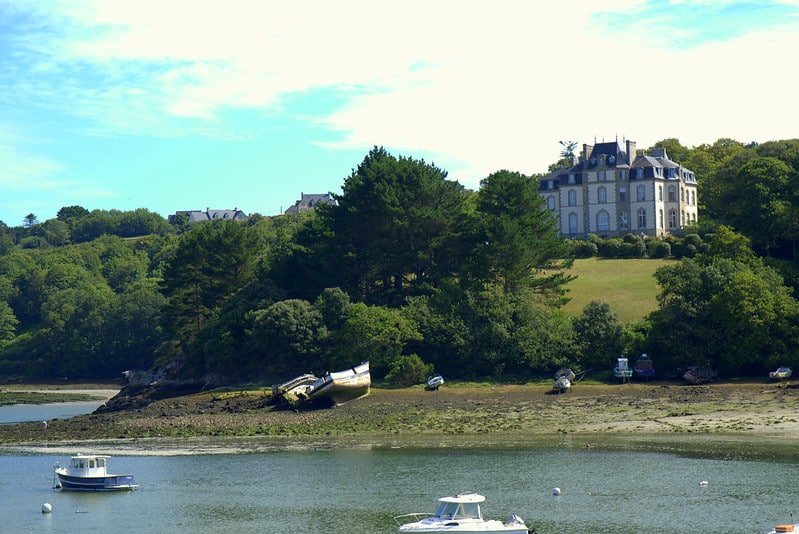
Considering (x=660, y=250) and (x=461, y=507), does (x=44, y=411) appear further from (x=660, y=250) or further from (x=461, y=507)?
(x=461, y=507)

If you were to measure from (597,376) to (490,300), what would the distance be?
11030mm

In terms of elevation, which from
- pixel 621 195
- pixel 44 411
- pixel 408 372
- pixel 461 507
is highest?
pixel 621 195

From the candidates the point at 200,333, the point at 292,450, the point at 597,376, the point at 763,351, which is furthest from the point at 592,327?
the point at 200,333

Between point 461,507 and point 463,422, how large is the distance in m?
26.5

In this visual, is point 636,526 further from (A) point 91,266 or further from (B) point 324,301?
(A) point 91,266

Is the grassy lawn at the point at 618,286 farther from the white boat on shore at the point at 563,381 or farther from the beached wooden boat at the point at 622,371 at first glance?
the white boat on shore at the point at 563,381

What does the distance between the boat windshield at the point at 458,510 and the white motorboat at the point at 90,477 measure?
18901mm

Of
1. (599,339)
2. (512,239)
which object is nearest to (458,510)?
(599,339)

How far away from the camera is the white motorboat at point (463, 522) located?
35.4 metres

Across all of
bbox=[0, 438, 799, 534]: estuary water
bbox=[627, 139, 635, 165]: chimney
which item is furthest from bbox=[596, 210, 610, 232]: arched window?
bbox=[0, 438, 799, 534]: estuary water

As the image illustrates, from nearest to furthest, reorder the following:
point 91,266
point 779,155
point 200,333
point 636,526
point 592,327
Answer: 1. point 636,526
2. point 592,327
3. point 200,333
4. point 779,155
5. point 91,266

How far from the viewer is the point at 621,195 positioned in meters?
126

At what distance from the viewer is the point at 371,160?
95438 mm

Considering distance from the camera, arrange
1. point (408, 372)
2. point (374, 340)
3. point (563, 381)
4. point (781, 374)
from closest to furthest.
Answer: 1. point (781, 374)
2. point (563, 381)
3. point (408, 372)
4. point (374, 340)
